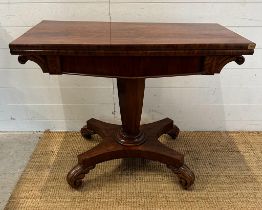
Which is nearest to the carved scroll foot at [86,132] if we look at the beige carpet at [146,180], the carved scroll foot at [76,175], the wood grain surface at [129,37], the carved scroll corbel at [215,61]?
the beige carpet at [146,180]

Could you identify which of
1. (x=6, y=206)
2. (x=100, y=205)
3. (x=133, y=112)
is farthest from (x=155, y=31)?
(x=6, y=206)

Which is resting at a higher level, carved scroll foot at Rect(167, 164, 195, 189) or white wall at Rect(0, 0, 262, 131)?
white wall at Rect(0, 0, 262, 131)

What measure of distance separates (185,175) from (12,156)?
0.98 metres

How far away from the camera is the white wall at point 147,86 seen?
1508 millimetres

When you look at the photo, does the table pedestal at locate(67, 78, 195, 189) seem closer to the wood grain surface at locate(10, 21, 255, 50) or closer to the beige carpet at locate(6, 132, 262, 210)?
the beige carpet at locate(6, 132, 262, 210)

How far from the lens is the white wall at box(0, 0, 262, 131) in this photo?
1.51m

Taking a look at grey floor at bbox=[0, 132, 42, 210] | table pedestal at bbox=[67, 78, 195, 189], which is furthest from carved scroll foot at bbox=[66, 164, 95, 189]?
grey floor at bbox=[0, 132, 42, 210]

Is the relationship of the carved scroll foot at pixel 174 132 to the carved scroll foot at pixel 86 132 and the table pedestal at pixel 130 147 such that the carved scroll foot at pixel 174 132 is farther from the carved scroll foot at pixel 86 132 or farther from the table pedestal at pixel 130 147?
the carved scroll foot at pixel 86 132

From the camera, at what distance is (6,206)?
1.28 meters

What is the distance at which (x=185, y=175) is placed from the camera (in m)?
1.34

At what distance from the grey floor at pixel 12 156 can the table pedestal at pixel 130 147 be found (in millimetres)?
319

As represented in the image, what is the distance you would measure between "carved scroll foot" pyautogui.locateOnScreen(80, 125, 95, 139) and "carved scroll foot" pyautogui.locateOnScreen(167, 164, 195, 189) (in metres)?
0.58

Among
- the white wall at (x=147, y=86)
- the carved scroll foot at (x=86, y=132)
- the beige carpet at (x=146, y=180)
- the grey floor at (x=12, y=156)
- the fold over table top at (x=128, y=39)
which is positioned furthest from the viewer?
the carved scroll foot at (x=86, y=132)

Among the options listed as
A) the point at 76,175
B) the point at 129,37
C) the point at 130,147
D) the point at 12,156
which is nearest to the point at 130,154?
the point at 130,147
